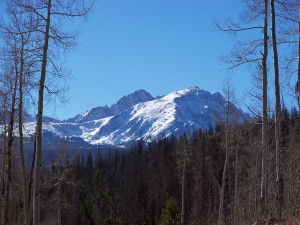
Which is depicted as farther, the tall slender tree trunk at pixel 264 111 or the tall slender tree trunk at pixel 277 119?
the tall slender tree trunk at pixel 264 111

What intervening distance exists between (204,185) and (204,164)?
129 inches

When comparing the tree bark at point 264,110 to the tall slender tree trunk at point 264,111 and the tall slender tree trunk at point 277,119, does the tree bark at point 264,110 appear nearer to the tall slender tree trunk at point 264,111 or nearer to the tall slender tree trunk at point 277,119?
the tall slender tree trunk at point 264,111

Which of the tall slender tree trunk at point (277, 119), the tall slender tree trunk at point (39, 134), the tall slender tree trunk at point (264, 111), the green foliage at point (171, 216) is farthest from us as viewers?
the green foliage at point (171, 216)

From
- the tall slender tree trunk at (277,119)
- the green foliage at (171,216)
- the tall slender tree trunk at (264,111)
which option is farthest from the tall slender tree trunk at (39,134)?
the green foliage at (171,216)

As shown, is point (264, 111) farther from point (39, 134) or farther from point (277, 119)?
point (39, 134)

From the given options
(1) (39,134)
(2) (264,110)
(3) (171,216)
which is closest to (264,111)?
(2) (264,110)

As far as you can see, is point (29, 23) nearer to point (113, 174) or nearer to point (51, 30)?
point (51, 30)

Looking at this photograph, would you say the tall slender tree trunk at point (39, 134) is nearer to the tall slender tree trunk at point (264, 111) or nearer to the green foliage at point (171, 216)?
the tall slender tree trunk at point (264, 111)

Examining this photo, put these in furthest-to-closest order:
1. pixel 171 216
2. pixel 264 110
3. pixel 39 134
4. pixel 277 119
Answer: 1. pixel 171 216
2. pixel 264 110
3. pixel 277 119
4. pixel 39 134

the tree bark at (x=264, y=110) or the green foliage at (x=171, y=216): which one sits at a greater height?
the tree bark at (x=264, y=110)

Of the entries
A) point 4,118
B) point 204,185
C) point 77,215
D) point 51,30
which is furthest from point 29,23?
point 77,215

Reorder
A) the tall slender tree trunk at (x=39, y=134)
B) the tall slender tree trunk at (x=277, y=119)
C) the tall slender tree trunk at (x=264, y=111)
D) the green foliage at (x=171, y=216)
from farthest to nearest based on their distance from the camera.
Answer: the green foliage at (x=171, y=216) → the tall slender tree trunk at (x=264, y=111) → the tall slender tree trunk at (x=277, y=119) → the tall slender tree trunk at (x=39, y=134)

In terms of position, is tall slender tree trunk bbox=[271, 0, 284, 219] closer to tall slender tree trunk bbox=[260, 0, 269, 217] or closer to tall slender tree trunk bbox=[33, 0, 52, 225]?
tall slender tree trunk bbox=[260, 0, 269, 217]

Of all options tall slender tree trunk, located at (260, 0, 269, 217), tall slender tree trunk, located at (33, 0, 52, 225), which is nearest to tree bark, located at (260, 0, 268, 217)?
tall slender tree trunk, located at (260, 0, 269, 217)
